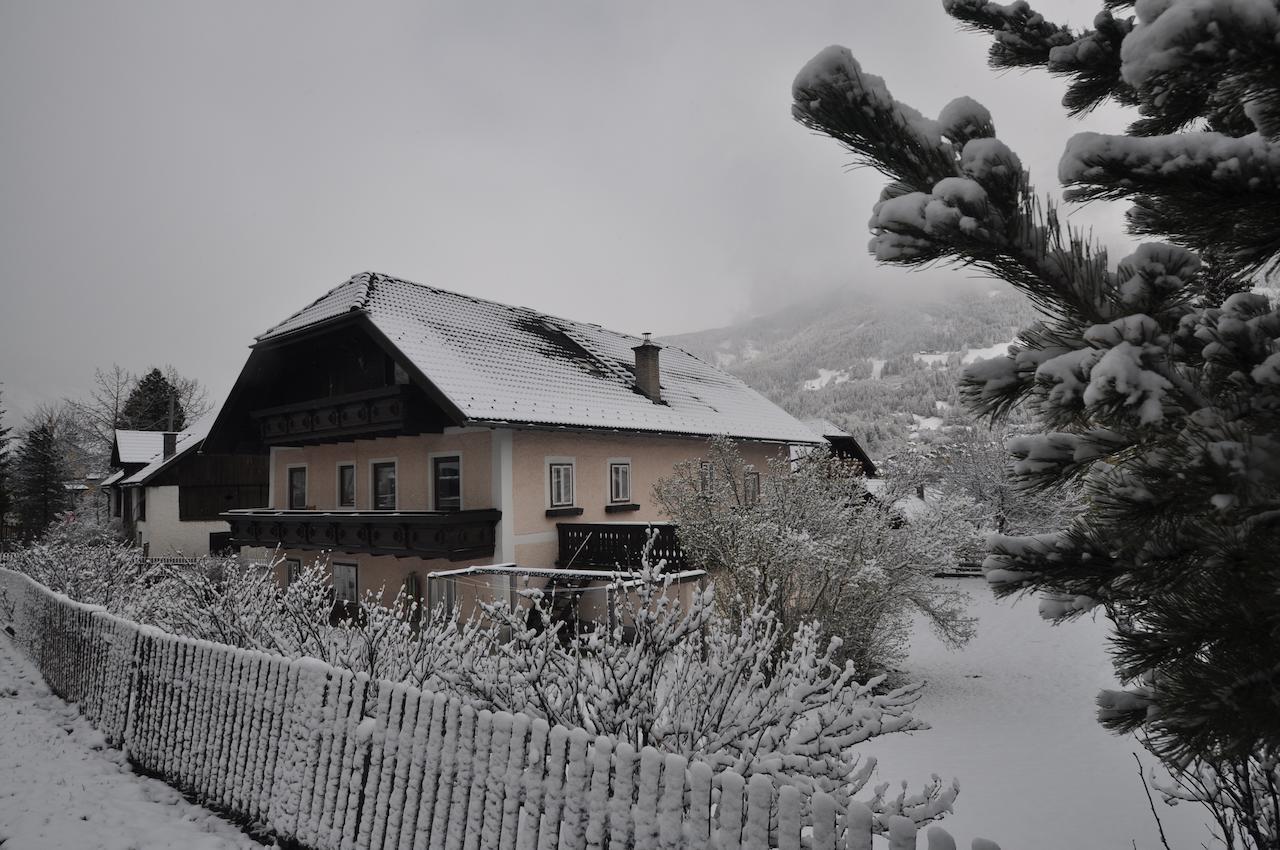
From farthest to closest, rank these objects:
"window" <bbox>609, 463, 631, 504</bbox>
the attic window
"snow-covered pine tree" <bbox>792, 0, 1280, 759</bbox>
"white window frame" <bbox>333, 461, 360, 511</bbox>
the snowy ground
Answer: "white window frame" <bbox>333, 461, 360, 511</bbox> → "window" <bbox>609, 463, 631, 504</bbox> → the attic window → the snowy ground → "snow-covered pine tree" <bbox>792, 0, 1280, 759</bbox>

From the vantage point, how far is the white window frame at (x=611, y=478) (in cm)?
1713

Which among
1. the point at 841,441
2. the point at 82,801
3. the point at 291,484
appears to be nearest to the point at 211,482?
the point at 291,484

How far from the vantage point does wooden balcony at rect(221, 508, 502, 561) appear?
1346cm

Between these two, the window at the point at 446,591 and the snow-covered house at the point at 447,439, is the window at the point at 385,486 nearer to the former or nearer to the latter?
the snow-covered house at the point at 447,439

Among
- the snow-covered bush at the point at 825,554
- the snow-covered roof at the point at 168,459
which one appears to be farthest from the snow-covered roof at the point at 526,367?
the snow-covered roof at the point at 168,459

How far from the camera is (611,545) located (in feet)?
47.7

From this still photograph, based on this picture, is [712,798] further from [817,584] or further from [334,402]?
[334,402]

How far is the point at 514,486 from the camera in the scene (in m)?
14.6

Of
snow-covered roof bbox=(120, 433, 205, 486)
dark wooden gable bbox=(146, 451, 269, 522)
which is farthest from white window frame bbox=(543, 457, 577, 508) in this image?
snow-covered roof bbox=(120, 433, 205, 486)

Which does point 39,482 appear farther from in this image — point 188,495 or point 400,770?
point 400,770

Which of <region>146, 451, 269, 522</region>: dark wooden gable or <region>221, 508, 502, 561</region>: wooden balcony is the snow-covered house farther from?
<region>146, 451, 269, 522</region>: dark wooden gable

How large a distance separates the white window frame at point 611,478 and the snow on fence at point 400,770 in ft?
34.9

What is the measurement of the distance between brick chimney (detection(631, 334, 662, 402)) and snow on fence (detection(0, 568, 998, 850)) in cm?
1379

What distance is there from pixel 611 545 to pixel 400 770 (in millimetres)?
9936
